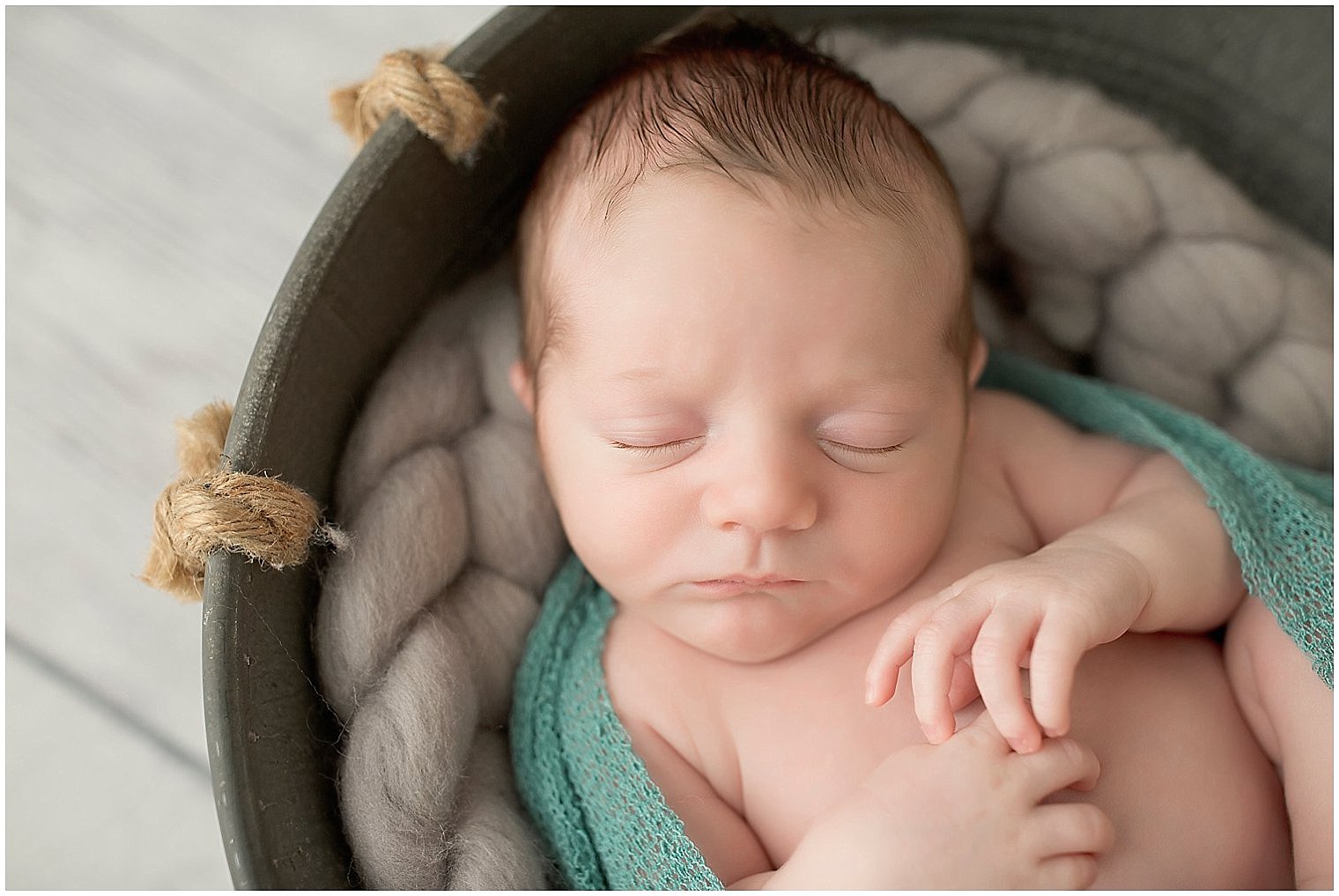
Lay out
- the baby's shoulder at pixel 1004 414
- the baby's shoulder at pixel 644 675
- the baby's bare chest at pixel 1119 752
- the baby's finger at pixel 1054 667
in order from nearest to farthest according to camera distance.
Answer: the baby's finger at pixel 1054 667
the baby's bare chest at pixel 1119 752
the baby's shoulder at pixel 644 675
the baby's shoulder at pixel 1004 414

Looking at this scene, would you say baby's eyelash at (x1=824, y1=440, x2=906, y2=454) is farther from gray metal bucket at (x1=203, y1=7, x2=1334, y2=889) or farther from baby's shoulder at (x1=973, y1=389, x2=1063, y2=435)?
gray metal bucket at (x1=203, y1=7, x2=1334, y2=889)

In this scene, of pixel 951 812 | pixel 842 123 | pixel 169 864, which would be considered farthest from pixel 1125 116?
pixel 169 864

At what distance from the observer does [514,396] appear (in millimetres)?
1173

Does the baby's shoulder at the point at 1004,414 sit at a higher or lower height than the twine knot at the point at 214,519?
lower

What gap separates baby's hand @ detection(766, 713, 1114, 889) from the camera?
0.83 metres

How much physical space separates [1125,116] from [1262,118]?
0.49 feet

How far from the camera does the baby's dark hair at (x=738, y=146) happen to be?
96 centimetres

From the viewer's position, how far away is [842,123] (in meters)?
1.01

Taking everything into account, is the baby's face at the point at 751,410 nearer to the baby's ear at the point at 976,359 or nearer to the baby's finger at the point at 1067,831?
the baby's ear at the point at 976,359

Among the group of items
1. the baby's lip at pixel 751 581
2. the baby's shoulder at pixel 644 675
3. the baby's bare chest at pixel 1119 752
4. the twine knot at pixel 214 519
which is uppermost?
the twine knot at pixel 214 519

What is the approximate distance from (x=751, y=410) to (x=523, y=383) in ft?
0.94

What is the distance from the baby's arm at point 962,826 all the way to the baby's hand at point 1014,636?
0.08ft

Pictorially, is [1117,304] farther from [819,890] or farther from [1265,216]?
[819,890]

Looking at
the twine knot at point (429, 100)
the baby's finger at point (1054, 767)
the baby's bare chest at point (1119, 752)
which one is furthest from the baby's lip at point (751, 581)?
the twine knot at point (429, 100)
